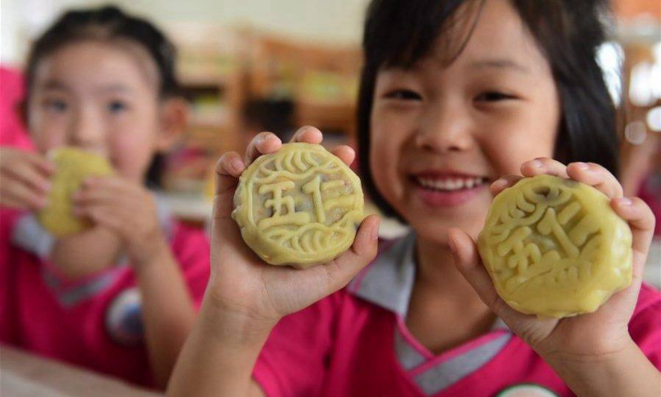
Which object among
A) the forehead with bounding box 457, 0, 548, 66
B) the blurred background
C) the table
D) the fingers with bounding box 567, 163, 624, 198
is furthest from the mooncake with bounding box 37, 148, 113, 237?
the blurred background

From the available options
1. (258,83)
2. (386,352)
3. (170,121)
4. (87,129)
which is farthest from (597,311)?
(258,83)

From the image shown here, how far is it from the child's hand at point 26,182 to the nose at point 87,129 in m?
0.11

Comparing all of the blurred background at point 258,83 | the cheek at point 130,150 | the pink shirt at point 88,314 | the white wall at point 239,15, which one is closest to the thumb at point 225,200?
the pink shirt at point 88,314

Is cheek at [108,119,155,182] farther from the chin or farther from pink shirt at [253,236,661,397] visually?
the chin

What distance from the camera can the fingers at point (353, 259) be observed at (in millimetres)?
597

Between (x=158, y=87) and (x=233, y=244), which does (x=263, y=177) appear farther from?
(x=158, y=87)

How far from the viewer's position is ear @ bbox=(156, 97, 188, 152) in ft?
4.36

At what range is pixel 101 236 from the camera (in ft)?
3.53

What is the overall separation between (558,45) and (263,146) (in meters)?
0.42

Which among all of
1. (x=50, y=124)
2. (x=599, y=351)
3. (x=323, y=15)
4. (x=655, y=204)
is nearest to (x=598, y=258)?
(x=599, y=351)

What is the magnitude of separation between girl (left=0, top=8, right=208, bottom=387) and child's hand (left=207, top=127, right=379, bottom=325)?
1.21ft

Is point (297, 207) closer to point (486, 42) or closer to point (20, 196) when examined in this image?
point (486, 42)

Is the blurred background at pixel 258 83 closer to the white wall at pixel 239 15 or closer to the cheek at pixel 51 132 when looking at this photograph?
the white wall at pixel 239 15

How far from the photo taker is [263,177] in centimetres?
58
